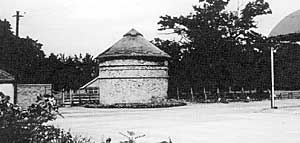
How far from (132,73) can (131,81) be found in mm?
741

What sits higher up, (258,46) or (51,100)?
Answer: (258,46)

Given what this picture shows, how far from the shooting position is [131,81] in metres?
44.2

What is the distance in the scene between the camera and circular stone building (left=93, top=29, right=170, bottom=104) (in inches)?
1731

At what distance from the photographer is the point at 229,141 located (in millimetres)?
14586

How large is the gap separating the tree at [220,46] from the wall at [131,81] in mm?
13957

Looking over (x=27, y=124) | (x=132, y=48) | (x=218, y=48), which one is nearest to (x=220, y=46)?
(x=218, y=48)

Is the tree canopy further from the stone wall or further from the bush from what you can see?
the bush

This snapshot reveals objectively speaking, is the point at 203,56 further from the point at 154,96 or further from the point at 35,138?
the point at 35,138

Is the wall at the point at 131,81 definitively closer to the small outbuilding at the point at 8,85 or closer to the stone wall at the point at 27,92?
the stone wall at the point at 27,92

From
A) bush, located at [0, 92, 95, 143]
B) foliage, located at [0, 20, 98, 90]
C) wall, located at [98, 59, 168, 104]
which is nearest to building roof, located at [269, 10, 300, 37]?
wall, located at [98, 59, 168, 104]

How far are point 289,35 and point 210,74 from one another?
81.3 ft

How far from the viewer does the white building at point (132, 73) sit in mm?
43969

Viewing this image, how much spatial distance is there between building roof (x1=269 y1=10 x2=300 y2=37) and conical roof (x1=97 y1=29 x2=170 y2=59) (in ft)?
39.8

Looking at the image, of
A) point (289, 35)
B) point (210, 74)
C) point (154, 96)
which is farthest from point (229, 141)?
point (210, 74)
